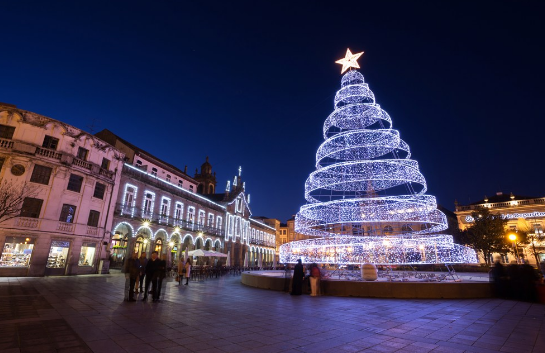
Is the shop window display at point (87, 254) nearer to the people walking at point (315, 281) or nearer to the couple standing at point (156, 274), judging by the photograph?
the couple standing at point (156, 274)

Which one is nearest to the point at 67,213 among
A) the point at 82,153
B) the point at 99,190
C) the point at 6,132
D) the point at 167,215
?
the point at 99,190

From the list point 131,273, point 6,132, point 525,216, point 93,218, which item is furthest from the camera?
point 525,216

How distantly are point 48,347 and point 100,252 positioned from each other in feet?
80.6

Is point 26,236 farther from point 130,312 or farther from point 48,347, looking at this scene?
point 48,347

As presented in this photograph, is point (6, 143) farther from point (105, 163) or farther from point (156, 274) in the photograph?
point (156, 274)

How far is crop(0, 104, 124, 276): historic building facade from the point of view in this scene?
21031 millimetres

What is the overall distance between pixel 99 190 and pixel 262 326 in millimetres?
25681

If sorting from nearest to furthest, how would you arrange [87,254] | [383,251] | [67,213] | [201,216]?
[383,251] < [67,213] < [87,254] < [201,216]

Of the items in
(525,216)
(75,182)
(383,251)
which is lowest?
(383,251)

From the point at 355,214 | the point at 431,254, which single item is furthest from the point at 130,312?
the point at 431,254

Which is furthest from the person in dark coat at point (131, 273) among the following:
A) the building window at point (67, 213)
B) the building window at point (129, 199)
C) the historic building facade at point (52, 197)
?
the building window at point (129, 199)

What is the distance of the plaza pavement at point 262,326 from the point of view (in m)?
5.48

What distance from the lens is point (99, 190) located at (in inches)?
1057

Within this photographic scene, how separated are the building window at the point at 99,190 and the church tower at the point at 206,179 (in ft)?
114
